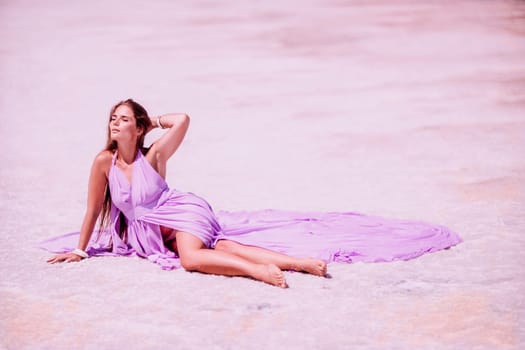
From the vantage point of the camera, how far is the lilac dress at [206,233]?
16.4 ft

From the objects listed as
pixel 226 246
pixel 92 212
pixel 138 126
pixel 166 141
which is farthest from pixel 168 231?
pixel 138 126

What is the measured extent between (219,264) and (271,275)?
351 millimetres

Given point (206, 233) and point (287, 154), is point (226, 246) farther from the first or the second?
point (287, 154)

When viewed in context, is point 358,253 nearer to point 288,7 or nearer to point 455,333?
point 455,333

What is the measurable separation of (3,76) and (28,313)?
356 inches

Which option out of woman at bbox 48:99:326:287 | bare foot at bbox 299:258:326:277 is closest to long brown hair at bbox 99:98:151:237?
woman at bbox 48:99:326:287

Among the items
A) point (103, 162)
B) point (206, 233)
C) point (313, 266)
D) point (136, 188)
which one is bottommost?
point (313, 266)

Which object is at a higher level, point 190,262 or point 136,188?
point 136,188

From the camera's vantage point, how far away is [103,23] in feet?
56.7

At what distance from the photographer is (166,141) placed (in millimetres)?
5172

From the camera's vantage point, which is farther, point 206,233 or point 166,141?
point 166,141

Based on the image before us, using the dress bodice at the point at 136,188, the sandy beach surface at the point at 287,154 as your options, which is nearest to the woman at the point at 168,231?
the dress bodice at the point at 136,188

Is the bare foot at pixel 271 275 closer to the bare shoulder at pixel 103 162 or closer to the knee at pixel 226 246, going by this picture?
the knee at pixel 226 246

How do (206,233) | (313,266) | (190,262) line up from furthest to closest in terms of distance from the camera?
1. (206,233)
2. (190,262)
3. (313,266)
